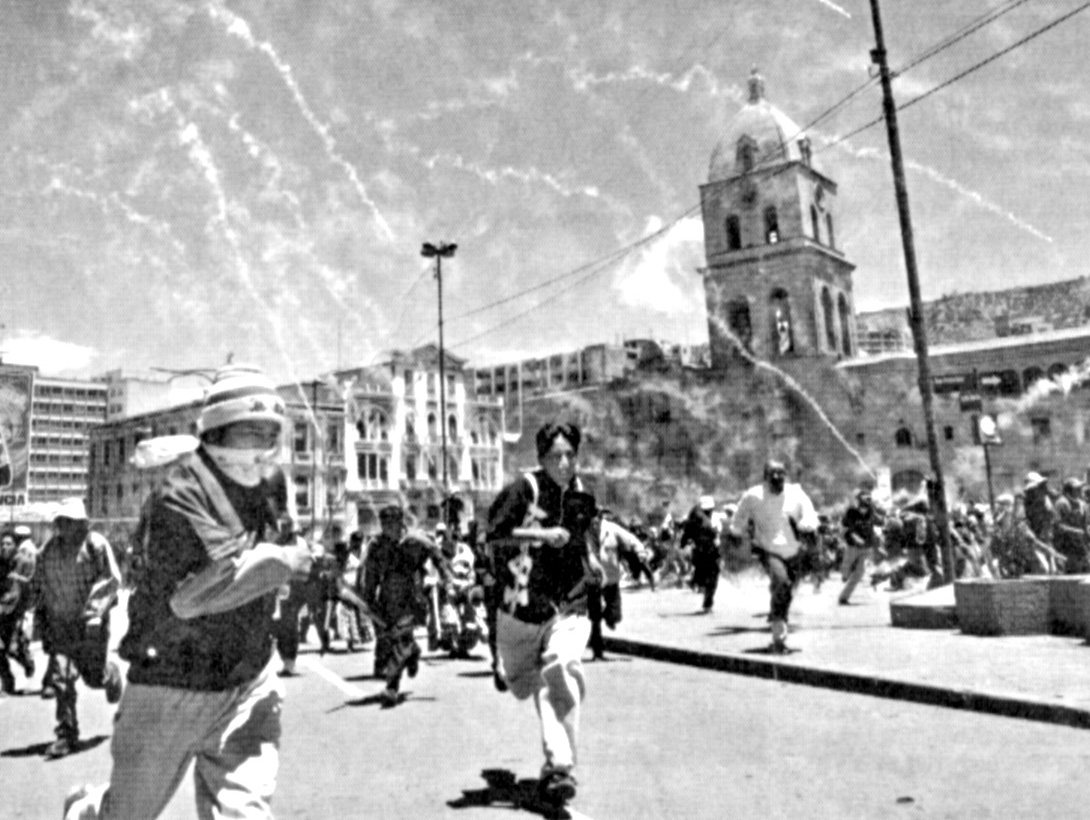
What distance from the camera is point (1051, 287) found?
283 feet

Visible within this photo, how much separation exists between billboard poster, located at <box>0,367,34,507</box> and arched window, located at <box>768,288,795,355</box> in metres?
51.6

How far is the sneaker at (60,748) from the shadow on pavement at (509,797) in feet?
10.2

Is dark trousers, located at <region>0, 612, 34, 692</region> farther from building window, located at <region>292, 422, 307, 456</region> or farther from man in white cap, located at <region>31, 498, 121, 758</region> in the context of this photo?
building window, located at <region>292, 422, 307, 456</region>

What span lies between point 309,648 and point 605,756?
9.43 m

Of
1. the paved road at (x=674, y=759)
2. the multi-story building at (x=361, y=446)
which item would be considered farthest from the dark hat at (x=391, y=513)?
the multi-story building at (x=361, y=446)

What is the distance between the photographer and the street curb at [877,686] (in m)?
6.21

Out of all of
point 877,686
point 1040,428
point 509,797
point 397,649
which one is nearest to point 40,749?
point 397,649

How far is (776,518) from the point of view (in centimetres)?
967

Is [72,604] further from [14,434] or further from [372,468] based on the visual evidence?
[372,468]

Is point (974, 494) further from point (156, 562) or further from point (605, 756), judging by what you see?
point (156, 562)

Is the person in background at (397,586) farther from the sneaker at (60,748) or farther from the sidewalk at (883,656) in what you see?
the sidewalk at (883,656)

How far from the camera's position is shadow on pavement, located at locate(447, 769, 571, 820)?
4.63 metres

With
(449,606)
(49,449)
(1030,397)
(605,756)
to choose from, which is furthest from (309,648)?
(49,449)

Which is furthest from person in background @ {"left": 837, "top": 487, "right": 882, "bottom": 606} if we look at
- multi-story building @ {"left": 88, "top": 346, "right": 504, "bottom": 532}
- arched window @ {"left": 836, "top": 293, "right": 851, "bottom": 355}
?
arched window @ {"left": 836, "top": 293, "right": 851, "bottom": 355}
